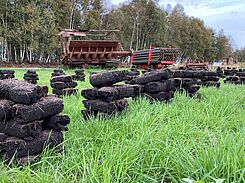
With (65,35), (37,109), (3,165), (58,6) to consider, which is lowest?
(3,165)

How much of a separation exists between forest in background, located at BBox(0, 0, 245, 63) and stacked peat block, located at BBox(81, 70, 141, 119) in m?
24.9

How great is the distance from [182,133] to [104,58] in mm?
16679

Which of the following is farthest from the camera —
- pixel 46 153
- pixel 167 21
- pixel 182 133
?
pixel 167 21

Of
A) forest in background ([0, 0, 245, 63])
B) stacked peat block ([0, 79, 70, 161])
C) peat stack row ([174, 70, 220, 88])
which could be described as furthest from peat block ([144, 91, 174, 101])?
forest in background ([0, 0, 245, 63])

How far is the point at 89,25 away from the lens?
34.8 metres

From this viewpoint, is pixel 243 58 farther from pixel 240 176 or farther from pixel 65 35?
pixel 240 176

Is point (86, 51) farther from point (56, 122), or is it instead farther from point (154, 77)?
point (56, 122)

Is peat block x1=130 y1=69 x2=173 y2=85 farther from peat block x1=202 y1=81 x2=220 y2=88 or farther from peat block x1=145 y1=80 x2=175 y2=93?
peat block x1=202 y1=81 x2=220 y2=88

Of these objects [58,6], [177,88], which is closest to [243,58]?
[58,6]

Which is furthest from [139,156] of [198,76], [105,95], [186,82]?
[198,76]

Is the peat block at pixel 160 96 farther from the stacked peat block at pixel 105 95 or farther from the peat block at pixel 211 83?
the peat block at pixel 211 83

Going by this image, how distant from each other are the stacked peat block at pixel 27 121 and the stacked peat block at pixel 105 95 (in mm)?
1102

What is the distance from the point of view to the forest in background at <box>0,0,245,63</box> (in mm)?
28828

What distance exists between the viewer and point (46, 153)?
3008 millimetres
